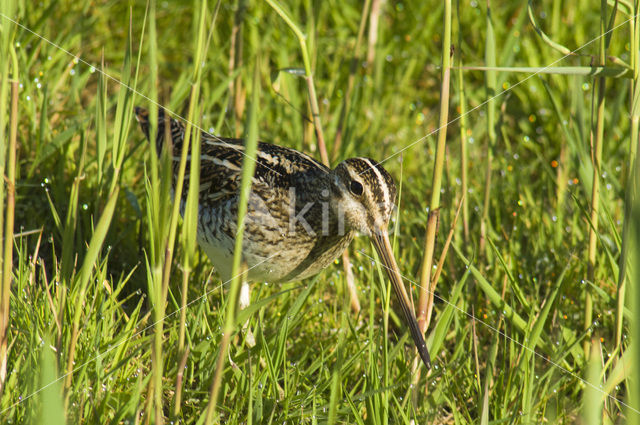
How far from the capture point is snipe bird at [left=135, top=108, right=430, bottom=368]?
116 inches

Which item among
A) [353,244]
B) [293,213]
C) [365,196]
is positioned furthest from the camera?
[353,244]

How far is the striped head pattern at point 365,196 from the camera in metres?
2.92

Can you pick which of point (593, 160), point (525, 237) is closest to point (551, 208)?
point (525, 237)

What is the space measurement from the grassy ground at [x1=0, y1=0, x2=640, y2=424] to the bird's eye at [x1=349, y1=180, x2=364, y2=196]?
7.6 inches

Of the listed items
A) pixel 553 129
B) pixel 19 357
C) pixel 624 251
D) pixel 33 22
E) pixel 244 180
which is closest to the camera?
pixel 244 180

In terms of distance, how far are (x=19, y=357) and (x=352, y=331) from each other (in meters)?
1.29

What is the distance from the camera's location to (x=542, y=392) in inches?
111

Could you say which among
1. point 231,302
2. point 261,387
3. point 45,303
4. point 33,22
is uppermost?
point 33,22

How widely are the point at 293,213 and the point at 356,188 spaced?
337 millimetres

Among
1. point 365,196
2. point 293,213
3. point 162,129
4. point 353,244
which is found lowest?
point 353,244

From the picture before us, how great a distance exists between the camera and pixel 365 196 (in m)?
2.95

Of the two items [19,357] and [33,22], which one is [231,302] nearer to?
[19,357]

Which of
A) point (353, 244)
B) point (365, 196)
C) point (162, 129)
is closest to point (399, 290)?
point (365, 196)

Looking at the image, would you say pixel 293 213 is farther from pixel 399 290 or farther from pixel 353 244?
pixel 353 244
